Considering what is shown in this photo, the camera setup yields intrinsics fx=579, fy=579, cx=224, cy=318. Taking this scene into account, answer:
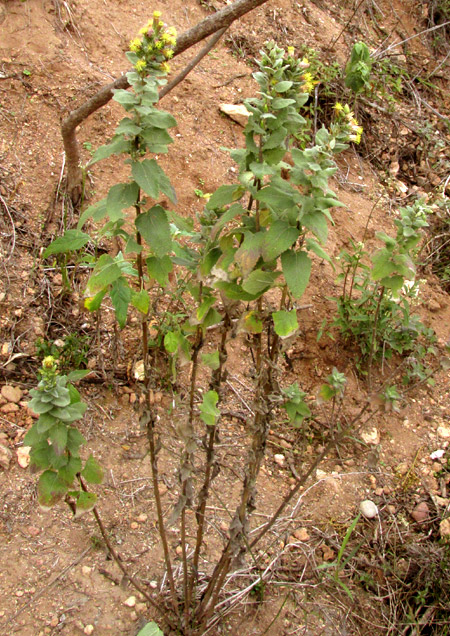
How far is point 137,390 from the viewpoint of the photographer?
2.21 m

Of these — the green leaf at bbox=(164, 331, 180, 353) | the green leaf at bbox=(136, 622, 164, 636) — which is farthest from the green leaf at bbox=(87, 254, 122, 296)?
the green leaf at bbox=(136, 622, 164, 636)

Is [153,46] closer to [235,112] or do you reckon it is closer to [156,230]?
[156,230]

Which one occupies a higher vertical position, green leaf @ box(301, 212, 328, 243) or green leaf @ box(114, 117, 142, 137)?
green leaf @ box(114, 117, 142, 137)

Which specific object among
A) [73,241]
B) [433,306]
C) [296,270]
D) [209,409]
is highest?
[296,270]

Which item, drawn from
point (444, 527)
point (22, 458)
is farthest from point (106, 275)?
point (444, 527)

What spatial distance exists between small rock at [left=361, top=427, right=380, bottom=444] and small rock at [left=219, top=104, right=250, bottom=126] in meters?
2.45

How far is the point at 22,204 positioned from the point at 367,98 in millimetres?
3258

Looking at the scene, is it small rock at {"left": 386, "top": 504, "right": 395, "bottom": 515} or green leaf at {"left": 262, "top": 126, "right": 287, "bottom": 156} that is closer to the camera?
green leaf at {"left": 262, "top": 126, "right": 287, "bottom": 156}

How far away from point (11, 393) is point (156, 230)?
1724 mm

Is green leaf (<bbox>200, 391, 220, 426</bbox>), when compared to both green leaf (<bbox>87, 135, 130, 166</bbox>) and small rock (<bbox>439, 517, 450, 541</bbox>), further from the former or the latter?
small rock (<bbox>439, 517, 450, 541</bbox>)

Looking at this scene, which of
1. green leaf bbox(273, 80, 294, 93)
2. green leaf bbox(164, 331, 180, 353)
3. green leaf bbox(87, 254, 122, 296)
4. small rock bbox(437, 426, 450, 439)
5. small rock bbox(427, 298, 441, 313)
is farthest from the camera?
small rock bbox(427, 298, 441, 313)

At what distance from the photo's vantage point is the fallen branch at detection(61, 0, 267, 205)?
102 inches

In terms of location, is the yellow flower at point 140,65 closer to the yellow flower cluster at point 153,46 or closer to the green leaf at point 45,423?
the yellow flower cluster at point 153,46

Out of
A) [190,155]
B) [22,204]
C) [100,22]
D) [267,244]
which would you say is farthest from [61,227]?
[267,244]
